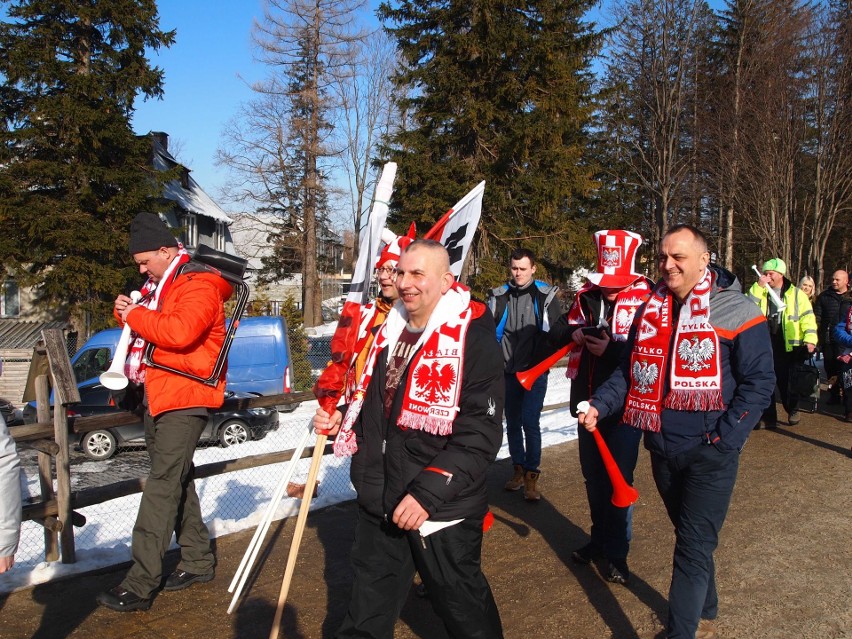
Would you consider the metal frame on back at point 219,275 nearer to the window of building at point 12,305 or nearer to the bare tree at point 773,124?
the bare tree at point 773,124

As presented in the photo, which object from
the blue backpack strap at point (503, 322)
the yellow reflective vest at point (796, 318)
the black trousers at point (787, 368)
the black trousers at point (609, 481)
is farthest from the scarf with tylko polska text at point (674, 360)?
the black trousers at point (787, 368)

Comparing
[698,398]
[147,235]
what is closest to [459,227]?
[698,398]

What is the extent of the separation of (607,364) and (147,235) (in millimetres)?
2917

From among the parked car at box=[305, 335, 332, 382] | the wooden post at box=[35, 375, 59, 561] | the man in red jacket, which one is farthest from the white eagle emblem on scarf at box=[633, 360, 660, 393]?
the parked car at box=[305, 335, 332, 382]

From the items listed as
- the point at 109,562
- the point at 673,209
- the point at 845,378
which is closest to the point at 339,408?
the point at 109,562

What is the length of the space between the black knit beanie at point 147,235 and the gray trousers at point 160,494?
951 mm

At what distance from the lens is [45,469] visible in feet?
15.1

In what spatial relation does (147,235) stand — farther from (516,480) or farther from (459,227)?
(516,480)

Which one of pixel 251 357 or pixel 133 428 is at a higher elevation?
pixel 251 357

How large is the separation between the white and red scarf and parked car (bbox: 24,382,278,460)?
6821 mm

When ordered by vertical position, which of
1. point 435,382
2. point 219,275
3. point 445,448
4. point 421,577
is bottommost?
→ point 421,577

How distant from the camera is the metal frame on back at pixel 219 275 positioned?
3.97m

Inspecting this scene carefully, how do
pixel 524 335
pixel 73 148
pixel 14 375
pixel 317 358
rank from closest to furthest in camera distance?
pixel 524 335, pixel 14 375, pixel 317 358, pixel 73 148

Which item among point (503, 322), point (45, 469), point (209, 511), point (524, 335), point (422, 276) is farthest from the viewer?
point (209, 511)
